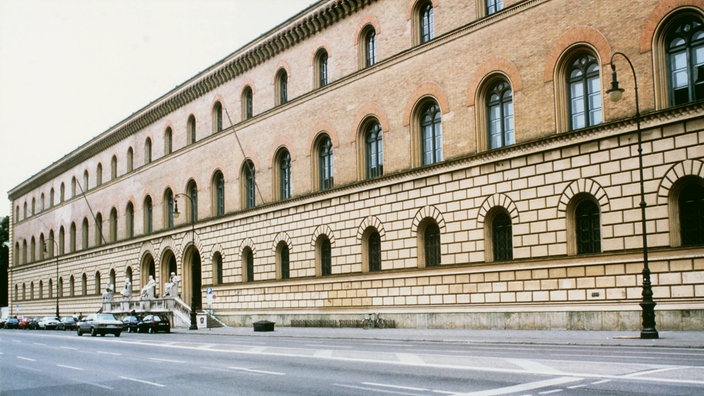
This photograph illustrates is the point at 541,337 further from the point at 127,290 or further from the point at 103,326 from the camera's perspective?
Result: the point at 127,290

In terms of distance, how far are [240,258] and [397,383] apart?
40.1m

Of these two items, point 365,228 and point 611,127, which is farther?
point 365,228

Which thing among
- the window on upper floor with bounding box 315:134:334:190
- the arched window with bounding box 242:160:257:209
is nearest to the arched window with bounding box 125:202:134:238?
the arched window with bounding box 242:160:257:209

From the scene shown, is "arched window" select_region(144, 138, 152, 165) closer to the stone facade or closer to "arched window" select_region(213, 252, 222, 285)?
the stone facade

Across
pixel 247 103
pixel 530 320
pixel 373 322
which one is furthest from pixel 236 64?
pixel 530 320

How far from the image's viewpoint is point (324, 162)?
4778 cm

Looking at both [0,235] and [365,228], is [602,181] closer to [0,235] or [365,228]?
[365,228]

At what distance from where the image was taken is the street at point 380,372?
569 inches

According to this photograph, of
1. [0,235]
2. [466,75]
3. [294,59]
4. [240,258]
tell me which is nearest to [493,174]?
[466,75]

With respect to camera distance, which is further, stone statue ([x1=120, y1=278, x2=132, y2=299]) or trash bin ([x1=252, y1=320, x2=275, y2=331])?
stone statue ([x1=120, y1=278, x2=132, y2=299])

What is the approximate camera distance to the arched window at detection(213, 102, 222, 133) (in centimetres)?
5897

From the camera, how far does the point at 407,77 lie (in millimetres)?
40938

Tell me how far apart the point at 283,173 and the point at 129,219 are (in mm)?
27519

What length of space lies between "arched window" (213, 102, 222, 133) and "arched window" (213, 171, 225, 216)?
3.30 meters
